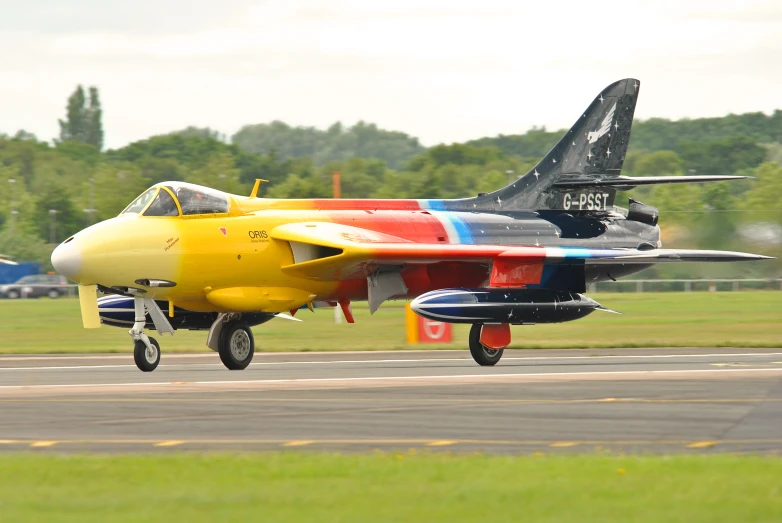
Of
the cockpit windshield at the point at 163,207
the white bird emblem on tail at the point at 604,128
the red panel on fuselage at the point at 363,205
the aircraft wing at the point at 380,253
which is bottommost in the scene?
the aircraft wing at the point at 380,253

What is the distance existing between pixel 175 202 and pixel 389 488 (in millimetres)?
11757

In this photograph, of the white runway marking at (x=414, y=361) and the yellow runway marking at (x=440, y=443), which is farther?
the white runway marking at (x=414, y=361)

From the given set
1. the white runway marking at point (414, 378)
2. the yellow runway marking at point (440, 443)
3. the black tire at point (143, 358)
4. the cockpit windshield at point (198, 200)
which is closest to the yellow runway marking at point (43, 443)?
the yellow runway marking at point (440, 443)

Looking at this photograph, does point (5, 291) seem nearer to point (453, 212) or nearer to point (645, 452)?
point (453, 212)

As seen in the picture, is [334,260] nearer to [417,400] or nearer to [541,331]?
[417,400]

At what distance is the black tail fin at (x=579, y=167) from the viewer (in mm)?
23922

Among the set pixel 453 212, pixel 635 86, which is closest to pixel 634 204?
pixel 635 86

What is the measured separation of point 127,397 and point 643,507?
30.2ft

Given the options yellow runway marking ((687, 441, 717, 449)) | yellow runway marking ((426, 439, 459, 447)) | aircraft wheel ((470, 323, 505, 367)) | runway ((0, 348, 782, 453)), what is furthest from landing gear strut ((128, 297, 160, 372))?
yellow runway marking ((687, 441, 717, 449))

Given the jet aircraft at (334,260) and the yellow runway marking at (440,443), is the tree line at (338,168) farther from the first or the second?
the yellow runway marking at (440,443)

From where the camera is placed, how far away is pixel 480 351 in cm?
2106

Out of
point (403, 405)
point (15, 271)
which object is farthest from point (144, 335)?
point (15, 271)

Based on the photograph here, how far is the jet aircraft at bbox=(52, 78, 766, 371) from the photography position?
19.3 m

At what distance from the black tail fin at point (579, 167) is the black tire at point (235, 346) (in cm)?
590
